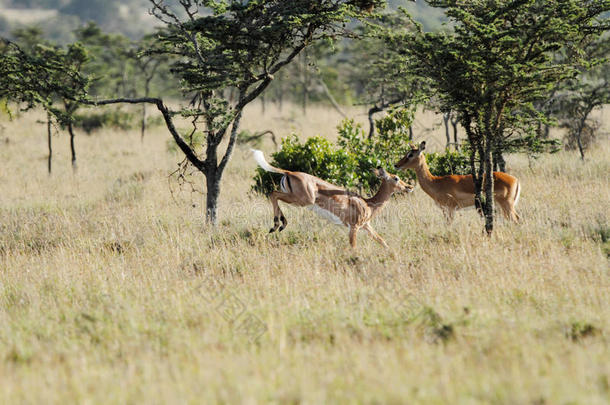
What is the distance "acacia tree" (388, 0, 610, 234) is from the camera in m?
6.49

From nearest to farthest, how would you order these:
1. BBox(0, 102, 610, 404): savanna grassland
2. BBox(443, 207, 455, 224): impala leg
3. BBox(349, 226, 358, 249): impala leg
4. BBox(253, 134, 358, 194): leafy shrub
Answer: BBox(0, 102, 610, 404): savanna grassland, BBox(349, 226, 358, 249): impala leg, BBox(443, 207, 455, 224): impala leg, BBox(253, 134, 358, 194): leafy shrub

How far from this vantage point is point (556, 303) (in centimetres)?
499

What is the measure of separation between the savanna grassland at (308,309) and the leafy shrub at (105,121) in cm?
1876

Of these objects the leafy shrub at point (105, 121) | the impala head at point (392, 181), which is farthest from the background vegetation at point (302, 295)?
the leafy shrub at point (105, 121)

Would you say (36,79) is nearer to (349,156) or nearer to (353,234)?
(353,234)

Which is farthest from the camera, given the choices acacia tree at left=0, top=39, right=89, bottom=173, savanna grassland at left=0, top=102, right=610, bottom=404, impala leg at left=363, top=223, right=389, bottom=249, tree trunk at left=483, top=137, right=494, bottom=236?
acacia tree at left=0, top=39, right=89, bottom=173

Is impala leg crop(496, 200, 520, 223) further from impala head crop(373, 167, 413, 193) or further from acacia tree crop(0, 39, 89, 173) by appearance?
acacia tree crop(0, 39, 89, 173)

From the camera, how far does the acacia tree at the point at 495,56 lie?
649cm

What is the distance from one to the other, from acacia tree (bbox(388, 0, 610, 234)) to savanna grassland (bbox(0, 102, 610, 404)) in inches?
61.9

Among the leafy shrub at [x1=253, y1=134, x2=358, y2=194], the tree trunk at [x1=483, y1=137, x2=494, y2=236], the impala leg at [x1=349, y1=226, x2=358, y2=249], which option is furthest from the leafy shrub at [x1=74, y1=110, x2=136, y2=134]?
the tree trunk at [x1=483, y1=137, x2=494, y2=236]

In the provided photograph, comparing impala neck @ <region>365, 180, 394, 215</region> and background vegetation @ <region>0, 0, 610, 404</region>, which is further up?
impala neck @ <region>365, 180, 394, 215</region>

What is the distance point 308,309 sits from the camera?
4996 millimetres

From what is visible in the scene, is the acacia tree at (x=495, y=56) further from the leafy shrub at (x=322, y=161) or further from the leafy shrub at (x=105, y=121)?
the leafy shrub at (x=105, y=121)

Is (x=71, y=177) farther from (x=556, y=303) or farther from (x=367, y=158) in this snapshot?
(x=556, y=303)
